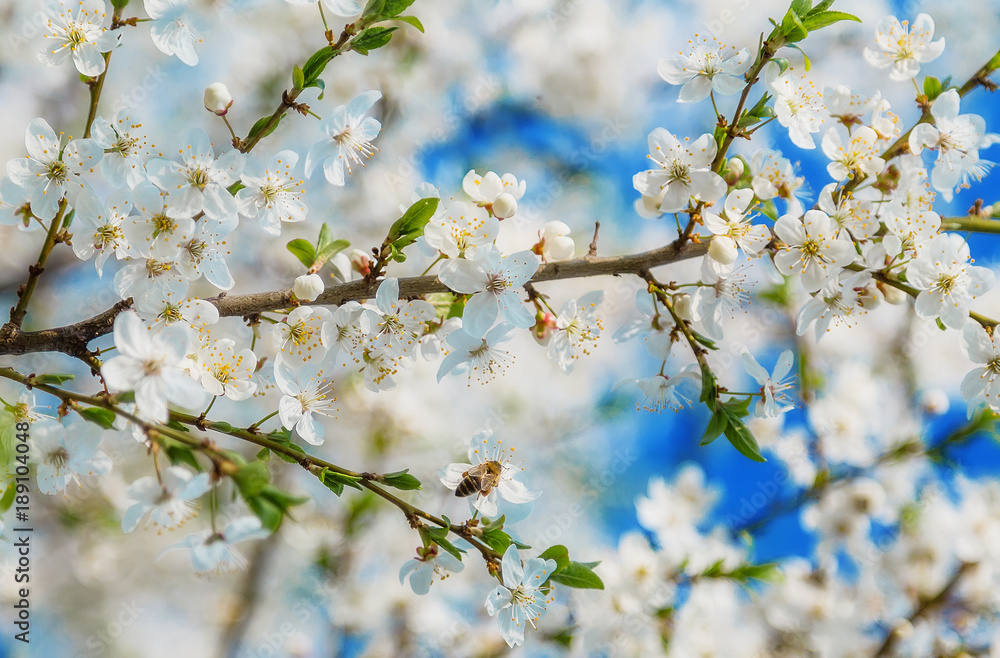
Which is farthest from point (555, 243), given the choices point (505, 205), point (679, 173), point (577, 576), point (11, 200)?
point (11, 200)

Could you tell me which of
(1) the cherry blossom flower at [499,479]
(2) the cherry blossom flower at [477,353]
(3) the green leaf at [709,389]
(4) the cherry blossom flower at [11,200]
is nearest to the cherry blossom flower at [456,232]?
(2) the cherry blossom flower at [477,353]

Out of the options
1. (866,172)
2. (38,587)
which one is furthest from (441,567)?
(38,587)

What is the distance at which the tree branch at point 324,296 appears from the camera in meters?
1.07

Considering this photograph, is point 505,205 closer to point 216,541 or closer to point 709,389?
point 709,389

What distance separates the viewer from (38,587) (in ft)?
13.4

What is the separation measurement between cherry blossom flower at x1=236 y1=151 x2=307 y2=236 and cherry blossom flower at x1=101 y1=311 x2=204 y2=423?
32cm

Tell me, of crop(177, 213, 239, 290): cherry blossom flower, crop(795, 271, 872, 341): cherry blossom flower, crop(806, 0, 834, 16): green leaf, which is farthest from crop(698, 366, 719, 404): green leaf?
A: crop(177, 213, 239, 290): cherry blossom flower

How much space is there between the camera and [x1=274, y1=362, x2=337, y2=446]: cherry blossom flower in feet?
3.69

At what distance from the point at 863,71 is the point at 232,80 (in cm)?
331

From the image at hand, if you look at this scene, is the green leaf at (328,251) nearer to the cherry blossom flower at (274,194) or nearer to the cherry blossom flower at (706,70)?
the cherry blossom flower at (274,194)

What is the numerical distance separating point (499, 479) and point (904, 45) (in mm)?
1272

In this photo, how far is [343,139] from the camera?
3.95 ft

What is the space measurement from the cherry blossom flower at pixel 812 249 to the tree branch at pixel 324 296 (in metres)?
0.14

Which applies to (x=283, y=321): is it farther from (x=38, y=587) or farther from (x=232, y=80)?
(x=38, y=587)
